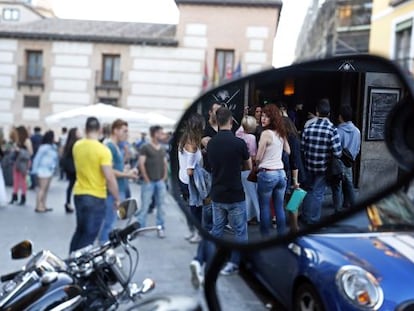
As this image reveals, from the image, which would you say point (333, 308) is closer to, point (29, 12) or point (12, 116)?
point (12, 116)

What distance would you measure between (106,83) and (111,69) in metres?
0.65

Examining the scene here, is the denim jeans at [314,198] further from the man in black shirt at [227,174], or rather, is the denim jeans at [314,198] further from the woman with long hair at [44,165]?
the woman with long hair at [44,165]

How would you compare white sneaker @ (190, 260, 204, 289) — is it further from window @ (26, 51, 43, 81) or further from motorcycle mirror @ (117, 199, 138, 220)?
window @ (26, 51, 43, 81)

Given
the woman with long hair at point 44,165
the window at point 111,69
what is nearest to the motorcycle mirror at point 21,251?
the woman with long hair at point 44,165

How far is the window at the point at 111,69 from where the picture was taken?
2397 centimetres

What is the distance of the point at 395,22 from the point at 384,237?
241cm

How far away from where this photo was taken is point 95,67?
23.9 m

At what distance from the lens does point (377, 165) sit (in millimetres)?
706

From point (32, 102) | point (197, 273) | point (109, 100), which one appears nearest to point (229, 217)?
point (197, 273)

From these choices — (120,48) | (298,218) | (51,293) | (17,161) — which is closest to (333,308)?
(298,218)

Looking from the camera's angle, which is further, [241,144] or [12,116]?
[12,116]

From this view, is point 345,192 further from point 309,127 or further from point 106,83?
point 106,83

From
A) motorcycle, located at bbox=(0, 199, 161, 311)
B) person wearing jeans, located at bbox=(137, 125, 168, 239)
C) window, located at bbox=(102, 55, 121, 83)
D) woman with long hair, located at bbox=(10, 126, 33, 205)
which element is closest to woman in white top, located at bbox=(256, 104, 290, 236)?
motorcycle, located at bbox=(0, 199, 161, 311)

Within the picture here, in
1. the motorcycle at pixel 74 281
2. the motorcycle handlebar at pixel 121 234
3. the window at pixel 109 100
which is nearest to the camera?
the motorcycle at pixel 74 281
